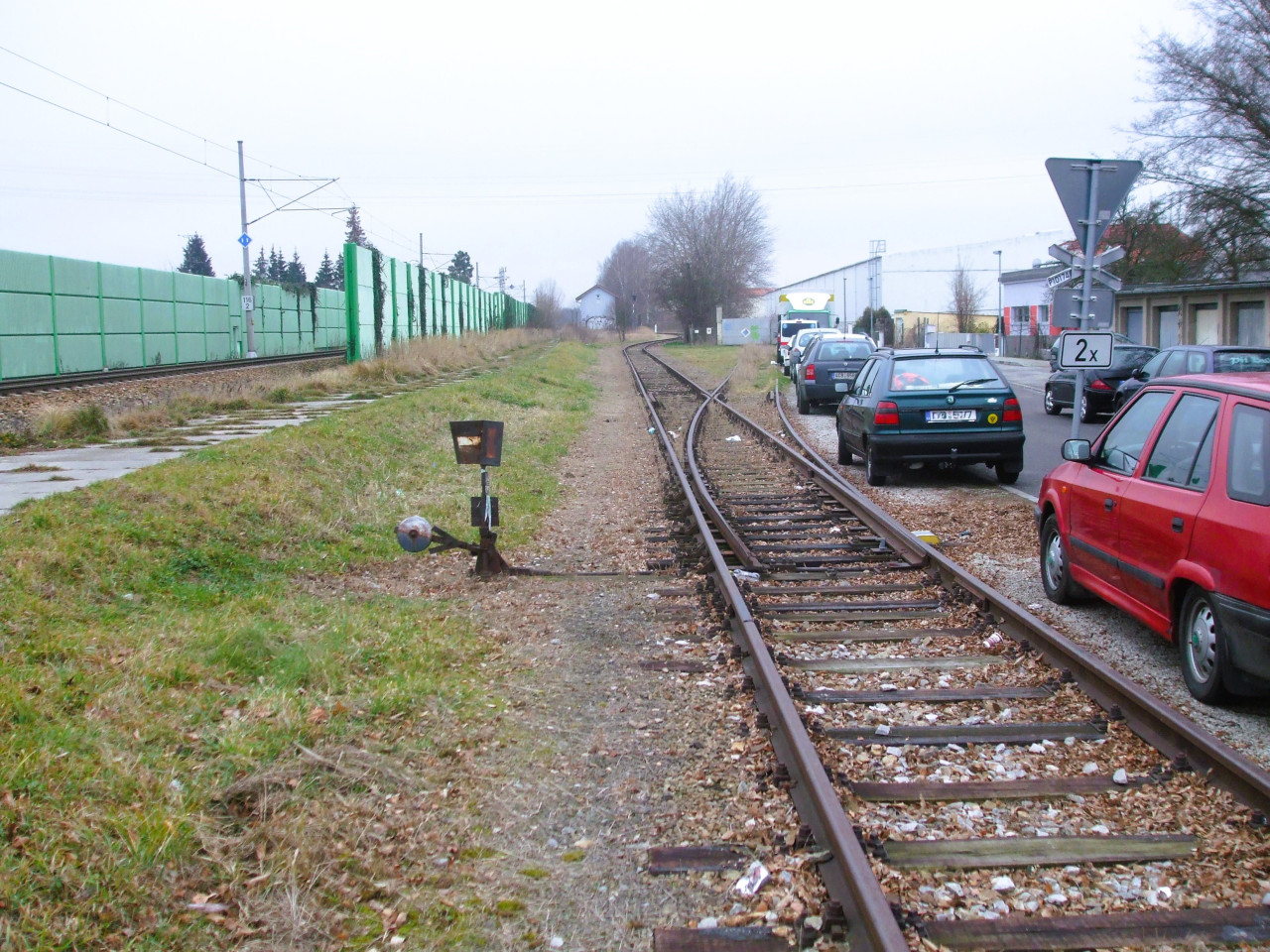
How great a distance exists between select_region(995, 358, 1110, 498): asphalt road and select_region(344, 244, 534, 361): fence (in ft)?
58.5

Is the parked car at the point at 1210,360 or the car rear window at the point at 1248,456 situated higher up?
the parked car at the point at 1210,360

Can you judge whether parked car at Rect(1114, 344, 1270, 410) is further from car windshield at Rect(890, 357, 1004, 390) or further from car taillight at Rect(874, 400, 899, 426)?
car taillight at Rect(874, 400, 899, 426)

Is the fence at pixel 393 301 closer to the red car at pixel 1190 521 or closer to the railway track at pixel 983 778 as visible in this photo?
the railway track at pixel 983 778

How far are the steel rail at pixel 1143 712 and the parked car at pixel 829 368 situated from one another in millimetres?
15956

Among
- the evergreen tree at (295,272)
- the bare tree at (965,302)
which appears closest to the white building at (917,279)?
the bare tree at (965,302)

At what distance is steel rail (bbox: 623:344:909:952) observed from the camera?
124 inches

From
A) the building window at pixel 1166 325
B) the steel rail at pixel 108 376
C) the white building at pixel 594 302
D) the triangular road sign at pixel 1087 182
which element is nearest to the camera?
the triangular road sign at pixel 1087 182

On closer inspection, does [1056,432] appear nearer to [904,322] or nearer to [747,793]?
[747,793]

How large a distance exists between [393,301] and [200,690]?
31.7 m

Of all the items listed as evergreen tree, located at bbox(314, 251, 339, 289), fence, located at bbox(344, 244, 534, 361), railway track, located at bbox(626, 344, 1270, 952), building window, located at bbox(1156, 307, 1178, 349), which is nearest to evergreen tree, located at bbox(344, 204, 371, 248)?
evergreen tree, located at bbox(314, 251, 339, 289)

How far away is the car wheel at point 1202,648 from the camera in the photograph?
5000 millimetres

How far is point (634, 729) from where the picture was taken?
511 centimetres

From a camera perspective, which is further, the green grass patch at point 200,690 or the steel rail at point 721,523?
the steel rail at point 721,523

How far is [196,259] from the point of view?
99.4 metres
